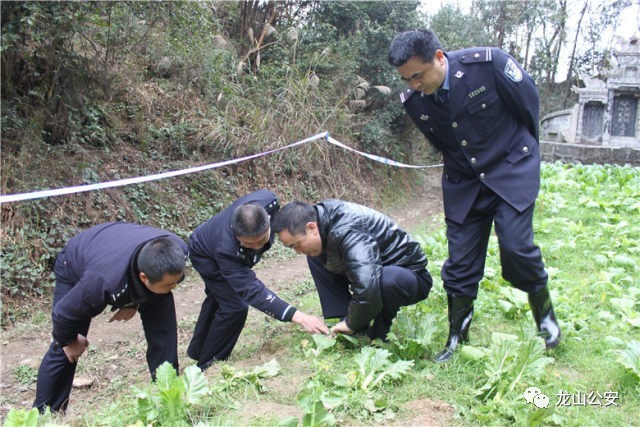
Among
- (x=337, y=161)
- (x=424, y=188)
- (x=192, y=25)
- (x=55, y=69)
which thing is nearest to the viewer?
(x=55, y=69)

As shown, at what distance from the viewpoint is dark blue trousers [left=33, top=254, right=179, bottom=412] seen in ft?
11.1

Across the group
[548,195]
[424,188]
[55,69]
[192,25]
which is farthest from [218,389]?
[424,188]

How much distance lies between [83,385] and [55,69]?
4.22 m

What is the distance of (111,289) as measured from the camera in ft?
9.71

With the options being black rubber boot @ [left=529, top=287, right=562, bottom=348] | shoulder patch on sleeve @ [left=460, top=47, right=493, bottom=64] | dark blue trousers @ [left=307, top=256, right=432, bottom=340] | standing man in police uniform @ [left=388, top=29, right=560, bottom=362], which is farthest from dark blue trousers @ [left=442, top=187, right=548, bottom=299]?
shoulder patch on sleeve @ [left=460, top=47, right=493, bottom=64]

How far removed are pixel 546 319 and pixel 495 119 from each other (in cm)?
117

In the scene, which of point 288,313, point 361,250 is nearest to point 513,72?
point 361,250

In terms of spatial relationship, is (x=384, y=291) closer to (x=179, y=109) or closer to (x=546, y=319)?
(x=546, y=319)

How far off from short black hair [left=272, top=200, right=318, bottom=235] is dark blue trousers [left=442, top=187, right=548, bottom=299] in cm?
83

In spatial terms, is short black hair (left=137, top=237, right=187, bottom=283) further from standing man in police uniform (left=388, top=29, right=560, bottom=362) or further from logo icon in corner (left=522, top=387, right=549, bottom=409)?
logo icon in corner (left=522, top=387, right=549, bottom=409)

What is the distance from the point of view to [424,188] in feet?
49.2

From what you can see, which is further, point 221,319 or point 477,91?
point 221,319

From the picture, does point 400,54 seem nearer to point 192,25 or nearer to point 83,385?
point 83,385

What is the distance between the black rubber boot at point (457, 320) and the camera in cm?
318
